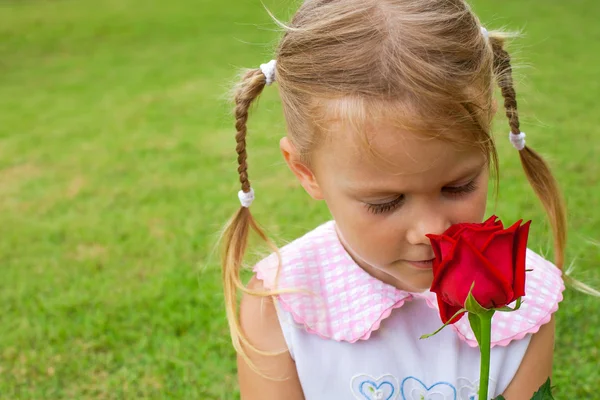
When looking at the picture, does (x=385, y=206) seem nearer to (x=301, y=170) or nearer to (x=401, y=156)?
(x=401, y=156)

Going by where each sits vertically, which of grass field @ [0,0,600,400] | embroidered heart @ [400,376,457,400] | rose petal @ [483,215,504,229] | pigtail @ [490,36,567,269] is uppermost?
rose petal @ [483,215,504,229]

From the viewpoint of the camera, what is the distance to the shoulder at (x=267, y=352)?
188cm

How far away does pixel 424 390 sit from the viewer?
1.85 metres

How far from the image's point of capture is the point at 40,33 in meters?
9.69

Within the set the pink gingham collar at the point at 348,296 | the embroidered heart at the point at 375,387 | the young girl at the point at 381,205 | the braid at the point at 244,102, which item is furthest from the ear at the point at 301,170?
the embroidered heart at the point at 375,387

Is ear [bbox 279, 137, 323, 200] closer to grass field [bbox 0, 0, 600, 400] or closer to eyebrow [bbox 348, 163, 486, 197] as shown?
eyebrow [bbox 348, 163, 486, 197]

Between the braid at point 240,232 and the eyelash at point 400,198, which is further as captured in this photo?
the braid at point 240,232

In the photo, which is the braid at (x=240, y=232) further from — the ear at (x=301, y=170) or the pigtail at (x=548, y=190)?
the pigtail at (x=548, y=190)

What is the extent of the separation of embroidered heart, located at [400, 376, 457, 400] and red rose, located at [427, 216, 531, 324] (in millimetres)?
809

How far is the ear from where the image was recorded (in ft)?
5.57

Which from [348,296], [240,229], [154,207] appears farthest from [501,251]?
[154,207]

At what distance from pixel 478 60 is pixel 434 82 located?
15 centimetres

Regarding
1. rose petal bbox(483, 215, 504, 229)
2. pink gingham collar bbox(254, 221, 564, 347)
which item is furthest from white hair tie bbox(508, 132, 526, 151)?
rose petal bbox(483, 215, 504, 229)

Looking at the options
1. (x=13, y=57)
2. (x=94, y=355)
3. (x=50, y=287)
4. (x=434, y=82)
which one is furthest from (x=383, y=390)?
(x=13, y=57)
